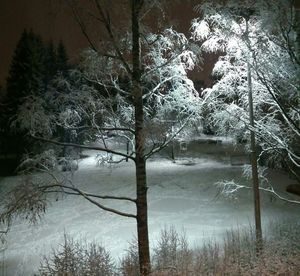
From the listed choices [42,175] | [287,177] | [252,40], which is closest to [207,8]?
[252,40]

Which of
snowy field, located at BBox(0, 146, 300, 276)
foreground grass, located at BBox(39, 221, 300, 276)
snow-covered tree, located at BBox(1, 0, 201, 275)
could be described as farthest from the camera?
snowy field, located at BBox(0, 146, 300, 276)

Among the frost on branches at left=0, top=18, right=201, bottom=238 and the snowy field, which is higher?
the frost on branches at left=0, top=18, right=201, bottom=238

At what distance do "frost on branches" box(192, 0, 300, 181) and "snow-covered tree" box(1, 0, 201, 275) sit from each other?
5.52ft

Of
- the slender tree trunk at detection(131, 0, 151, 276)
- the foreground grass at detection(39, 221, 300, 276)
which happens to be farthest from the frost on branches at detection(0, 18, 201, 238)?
the foreground grass at detection(39, 221, 300, 276)

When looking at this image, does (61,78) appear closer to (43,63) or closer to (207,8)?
(207,8)

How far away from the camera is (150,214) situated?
19281 mm

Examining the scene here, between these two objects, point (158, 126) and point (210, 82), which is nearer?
point (158, 126)

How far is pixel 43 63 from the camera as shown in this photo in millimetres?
29875

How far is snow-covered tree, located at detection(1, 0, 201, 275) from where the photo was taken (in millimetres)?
7273

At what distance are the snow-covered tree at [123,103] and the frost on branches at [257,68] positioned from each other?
1682 mm

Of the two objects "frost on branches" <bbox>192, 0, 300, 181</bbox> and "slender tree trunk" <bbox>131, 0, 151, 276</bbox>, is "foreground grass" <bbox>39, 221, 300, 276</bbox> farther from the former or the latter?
"frost on branches" <bbox>192, 0, 300, 181</bbox>

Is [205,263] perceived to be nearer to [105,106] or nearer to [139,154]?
[139,154]

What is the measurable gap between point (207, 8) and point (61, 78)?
418 cm

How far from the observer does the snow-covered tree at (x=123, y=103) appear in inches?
286
